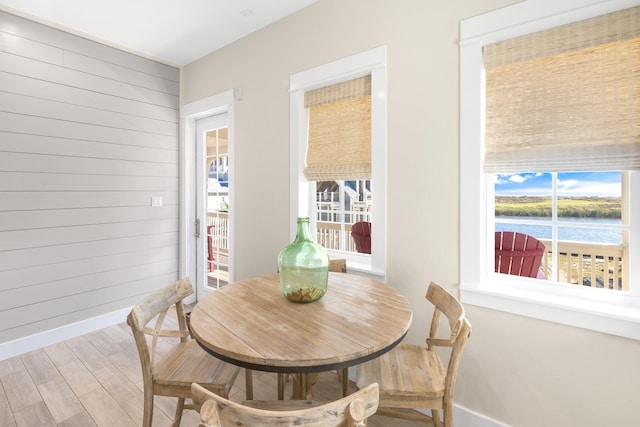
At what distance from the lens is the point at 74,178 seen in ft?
9.54

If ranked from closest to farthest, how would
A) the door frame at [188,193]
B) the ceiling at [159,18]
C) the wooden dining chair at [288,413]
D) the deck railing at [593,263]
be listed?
the wooden dining chair at [288,413], the deck railing at [593,263], the ceiling at [159,18], the door frame at [188,193]

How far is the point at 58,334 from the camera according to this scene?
2840 millimetres

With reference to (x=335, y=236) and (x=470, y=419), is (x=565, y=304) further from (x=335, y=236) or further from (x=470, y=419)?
(x=335, y=236)

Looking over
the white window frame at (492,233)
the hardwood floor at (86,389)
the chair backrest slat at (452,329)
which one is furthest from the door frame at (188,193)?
the chair backrest slat at (452,329)

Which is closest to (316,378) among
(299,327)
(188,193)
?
(299,327)

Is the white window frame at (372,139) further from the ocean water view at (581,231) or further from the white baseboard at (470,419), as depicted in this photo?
the white baseboard at (470,419)

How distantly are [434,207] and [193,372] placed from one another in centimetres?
156

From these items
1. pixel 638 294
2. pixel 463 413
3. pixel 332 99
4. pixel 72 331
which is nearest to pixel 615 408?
pixel 638 294

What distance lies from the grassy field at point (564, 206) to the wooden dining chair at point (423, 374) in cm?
77

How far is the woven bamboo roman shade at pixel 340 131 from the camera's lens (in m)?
2.28

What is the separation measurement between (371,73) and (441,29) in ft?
1.61

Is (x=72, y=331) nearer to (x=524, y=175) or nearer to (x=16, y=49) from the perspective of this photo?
(x=16, y=49)

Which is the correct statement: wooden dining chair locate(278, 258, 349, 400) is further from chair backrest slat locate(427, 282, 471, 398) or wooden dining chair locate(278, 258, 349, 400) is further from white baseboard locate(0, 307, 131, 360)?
white baseboard locate(0, 307, 131, 360)

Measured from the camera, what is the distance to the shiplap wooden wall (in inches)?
102
